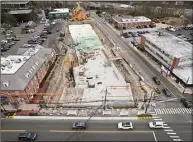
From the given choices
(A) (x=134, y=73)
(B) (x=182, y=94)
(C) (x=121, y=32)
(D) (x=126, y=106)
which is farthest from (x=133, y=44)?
(D) (x=126, y=106)

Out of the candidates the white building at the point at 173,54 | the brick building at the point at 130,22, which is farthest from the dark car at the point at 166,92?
the brick building at the point at 130,22

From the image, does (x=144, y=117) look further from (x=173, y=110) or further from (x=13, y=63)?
(x=13, y=63)

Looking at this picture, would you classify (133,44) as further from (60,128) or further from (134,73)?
(60,128)

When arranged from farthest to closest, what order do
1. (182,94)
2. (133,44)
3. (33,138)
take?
(133,44)
(182,94)
(33,138)

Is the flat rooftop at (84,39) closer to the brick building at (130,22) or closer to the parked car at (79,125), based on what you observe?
the brick building at (130,22)

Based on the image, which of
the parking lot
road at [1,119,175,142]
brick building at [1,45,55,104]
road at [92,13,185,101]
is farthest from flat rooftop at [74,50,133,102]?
the parking lot

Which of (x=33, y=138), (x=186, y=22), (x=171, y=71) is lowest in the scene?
(x=33, y=138)

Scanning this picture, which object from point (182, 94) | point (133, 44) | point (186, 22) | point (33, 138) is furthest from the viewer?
point (186, 22)

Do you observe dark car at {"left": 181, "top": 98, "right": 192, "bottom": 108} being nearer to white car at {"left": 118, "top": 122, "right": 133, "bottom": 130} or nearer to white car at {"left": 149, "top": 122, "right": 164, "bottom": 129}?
white car at {"left": 149, "top": 122, "right": 164, "bottom": 129}
